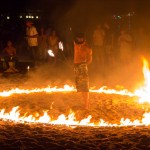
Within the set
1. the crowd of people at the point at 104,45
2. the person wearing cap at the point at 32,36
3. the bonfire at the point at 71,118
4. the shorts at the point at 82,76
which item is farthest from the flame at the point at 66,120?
the person wearing cap at the point at 32,36

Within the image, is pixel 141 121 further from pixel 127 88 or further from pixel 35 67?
pixel 35 67

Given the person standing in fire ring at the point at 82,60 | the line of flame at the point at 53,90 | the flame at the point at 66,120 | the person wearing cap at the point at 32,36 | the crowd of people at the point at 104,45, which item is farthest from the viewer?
the person wearing cap at the point at 32,36

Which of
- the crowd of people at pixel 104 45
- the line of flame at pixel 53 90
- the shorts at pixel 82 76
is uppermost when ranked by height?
the crowd of people at pixel 104 45

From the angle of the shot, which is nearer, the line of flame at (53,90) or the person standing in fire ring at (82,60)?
the person standing in fire ring at (82,60)

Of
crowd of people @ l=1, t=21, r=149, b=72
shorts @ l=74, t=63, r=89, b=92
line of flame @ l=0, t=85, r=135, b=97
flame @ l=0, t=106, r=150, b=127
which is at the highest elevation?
crowd of people @ l=1, t=21, r=149, b=72

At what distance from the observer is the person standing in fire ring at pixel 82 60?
32.4 ft

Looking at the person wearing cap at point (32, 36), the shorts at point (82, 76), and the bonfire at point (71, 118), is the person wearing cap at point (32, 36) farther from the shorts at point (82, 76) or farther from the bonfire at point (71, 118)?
the shorts at point (82, 76)

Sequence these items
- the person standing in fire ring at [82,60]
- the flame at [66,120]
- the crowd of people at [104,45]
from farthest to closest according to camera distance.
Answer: the crowd of people at [104,45], the person standing in fire ring at [82,60], the flame at [66,120]

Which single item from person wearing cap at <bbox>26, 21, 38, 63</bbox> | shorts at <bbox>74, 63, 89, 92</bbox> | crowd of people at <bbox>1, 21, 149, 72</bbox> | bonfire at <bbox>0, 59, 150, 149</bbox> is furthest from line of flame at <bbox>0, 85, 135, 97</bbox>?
person wearing cap at <bbox>26, 21, 38, 63</bbox>

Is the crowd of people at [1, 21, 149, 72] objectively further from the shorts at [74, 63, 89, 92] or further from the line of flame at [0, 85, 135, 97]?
the shorts at [74, 63, 89, 92]

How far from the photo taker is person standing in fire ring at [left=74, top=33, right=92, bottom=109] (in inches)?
388

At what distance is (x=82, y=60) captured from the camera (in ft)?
32.7

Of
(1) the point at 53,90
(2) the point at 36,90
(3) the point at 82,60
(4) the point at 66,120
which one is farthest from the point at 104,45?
(4) the point at 66,120

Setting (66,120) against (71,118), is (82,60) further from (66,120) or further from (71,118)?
(66,120)
